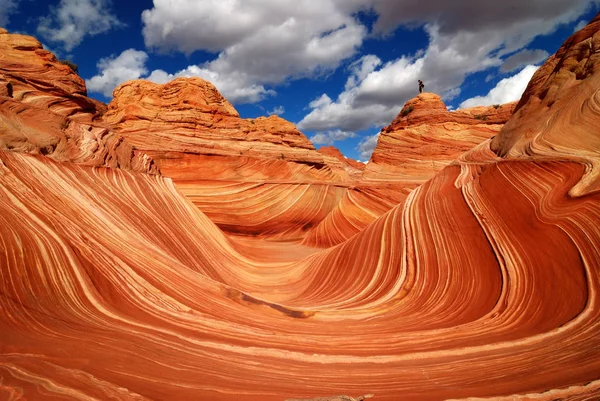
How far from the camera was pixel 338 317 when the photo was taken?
14.6ft

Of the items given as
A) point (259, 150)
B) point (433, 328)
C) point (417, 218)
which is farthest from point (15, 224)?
point (259, 150)

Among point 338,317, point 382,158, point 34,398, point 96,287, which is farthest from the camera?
point 382,158

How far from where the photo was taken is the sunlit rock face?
2.26 metres

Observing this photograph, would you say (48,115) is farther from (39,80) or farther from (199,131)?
(199,131)

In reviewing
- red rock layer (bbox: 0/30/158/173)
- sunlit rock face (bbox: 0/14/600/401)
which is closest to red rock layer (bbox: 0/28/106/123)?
red rock layer (bbox: 0/30/158/173)

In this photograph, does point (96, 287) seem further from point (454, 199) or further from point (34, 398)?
point (454, 199)

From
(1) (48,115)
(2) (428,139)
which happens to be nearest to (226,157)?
(2) (428,139)

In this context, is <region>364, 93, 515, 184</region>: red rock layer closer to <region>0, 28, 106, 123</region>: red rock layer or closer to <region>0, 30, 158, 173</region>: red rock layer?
<region>0, 30, 158, 173</region>: red rock layer

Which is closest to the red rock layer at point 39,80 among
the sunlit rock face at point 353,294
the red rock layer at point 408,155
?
the sunlit rock face at point 353,294

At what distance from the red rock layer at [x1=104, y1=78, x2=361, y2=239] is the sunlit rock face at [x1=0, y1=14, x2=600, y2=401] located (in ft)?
27.3

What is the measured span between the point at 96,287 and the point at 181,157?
13099mm

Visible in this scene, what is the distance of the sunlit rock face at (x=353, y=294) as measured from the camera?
2.26 m

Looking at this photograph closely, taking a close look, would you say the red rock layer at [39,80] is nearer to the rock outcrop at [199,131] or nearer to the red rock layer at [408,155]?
the rock outcrop at [199,131]

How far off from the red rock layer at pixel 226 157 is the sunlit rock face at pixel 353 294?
8.32m
